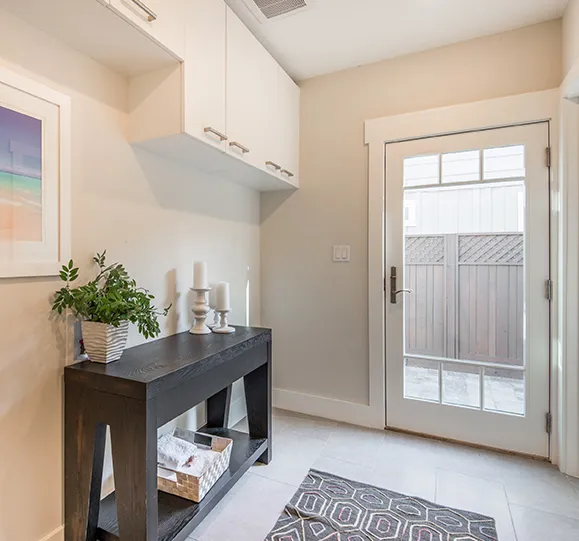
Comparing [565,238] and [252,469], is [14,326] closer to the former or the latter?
[252,469]

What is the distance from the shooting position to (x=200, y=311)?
1814 mm

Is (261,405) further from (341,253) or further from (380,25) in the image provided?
(380,25)

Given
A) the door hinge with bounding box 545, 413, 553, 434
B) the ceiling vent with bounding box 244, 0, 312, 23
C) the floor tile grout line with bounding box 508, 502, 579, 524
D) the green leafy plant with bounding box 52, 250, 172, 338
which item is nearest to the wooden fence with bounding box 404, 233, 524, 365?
the door hinge with bounding box 545, 413, 553, 434

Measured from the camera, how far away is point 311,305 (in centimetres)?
252

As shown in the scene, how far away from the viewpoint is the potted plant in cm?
124

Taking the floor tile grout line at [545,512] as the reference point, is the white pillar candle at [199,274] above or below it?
above

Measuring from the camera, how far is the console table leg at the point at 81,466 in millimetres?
1250

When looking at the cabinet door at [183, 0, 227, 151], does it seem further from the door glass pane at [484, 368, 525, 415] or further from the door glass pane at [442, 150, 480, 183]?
the door glass pane at [484, 368, 525, 415]

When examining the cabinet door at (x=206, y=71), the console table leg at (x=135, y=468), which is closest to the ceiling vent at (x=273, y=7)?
the cabinet door at (x=206, y=71)

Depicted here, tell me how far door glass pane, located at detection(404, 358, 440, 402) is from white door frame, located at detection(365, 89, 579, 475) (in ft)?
0.52

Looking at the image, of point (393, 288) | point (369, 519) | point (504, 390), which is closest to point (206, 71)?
point (393, 288)

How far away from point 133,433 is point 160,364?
25 centimetres

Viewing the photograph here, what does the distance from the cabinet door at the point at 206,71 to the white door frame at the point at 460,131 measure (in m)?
1.09

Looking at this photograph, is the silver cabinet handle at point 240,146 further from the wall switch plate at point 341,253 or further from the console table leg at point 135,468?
the console table leg at point 135,468
